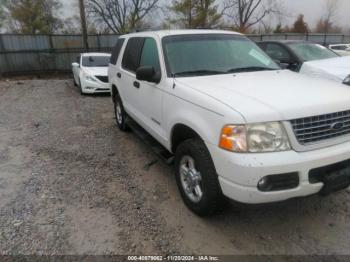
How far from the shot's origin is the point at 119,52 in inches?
215

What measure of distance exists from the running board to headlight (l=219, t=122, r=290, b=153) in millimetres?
1375

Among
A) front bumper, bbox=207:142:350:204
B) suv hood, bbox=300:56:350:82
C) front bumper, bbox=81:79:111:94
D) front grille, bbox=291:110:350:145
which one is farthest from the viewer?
front bumper, bbox=81:79:111:94

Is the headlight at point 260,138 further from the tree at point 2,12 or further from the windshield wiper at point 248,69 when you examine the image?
the tree at point 2,12

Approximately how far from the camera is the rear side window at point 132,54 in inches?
177

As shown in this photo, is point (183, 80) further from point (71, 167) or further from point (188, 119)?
point (71, 167)

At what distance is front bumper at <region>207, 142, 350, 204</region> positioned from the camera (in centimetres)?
230

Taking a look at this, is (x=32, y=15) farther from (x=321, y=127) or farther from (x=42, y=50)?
(x=321, y=127)

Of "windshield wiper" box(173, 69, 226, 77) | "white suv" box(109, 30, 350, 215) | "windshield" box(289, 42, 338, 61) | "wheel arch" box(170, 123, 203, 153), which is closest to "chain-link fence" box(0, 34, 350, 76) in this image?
"windshield" box(289, 42, 338, 61)

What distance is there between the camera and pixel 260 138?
237cm

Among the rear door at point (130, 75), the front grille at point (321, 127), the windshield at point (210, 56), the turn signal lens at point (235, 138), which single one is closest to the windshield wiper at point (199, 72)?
the windshield at point (210, 56)

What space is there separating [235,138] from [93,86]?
27.4 ft

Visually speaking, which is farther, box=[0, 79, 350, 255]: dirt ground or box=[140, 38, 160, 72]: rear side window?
box=[140, 38, 160, 72]: rear side window

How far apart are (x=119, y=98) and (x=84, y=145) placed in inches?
42.9

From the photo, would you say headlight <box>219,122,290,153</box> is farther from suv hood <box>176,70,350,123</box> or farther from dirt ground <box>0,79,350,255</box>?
dirt ground <box>0,79,350,255</box>
